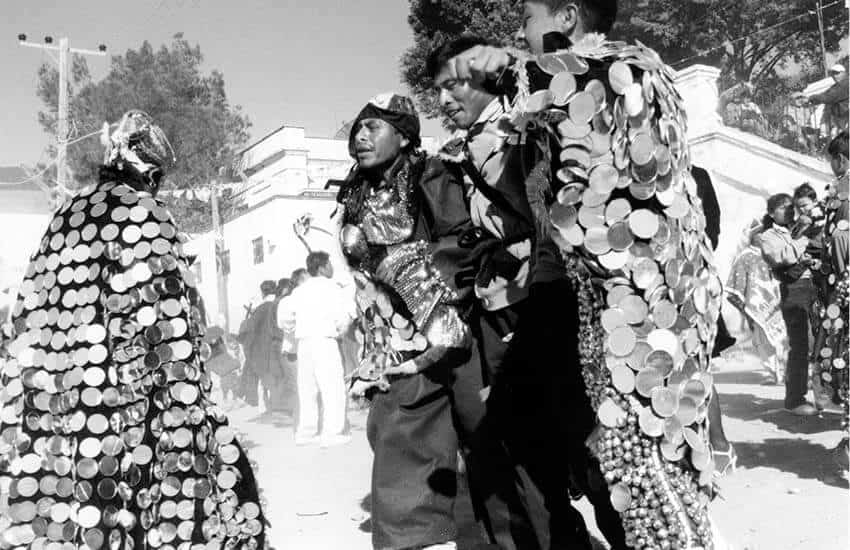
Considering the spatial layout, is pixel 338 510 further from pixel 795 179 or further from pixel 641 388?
pixel 795 179

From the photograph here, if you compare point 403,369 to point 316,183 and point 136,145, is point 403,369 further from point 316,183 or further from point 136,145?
point 316,183

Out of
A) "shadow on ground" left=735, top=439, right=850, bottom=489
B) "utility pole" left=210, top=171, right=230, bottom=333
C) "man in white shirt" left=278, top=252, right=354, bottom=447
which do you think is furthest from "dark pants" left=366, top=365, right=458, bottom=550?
"utility pole" left=210, top=171, right=230, bottom=333

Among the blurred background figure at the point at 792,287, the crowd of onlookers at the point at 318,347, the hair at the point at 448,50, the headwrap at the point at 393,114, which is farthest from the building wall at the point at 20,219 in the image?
the hair at the point at 448,50

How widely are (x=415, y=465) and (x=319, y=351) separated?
16.2 feet

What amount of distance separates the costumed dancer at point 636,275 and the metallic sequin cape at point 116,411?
66.2 inches

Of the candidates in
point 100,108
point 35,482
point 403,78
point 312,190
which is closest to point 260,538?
point 35,482

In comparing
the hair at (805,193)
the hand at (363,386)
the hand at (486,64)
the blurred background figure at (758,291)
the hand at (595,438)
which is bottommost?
the hand at (595,438)

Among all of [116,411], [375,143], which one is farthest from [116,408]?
[375,143]

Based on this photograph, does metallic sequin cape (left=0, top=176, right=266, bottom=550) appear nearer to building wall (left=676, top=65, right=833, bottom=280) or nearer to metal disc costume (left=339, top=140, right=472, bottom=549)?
metal disc costume (left=339, top=140, right=472, bottom=549)

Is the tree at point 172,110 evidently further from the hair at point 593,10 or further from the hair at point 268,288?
the hair at point 593,10

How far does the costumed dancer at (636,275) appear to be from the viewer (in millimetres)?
1816

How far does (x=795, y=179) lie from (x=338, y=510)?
12553 millimetres

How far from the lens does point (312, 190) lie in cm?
2742

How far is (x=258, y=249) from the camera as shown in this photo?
30281mm
